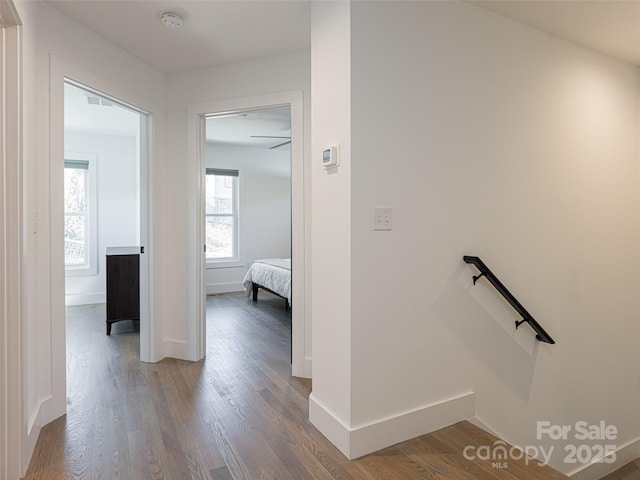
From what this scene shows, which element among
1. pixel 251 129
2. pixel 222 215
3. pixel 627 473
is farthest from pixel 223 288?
pixel 627 473

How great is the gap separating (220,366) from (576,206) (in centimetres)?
309

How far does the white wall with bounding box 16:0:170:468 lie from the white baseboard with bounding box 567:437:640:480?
12.3 ft

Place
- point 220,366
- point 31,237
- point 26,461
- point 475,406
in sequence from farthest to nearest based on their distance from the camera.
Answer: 1. point 220,366
2. point 475,406
3. point 31,237
4. point 26,461

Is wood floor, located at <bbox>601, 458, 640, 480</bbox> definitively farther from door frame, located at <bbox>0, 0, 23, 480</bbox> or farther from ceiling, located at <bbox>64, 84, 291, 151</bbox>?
ceiling, located at <bbox>64, 84, 291, 151</bbox>

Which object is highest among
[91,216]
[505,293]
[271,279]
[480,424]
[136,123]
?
[136,123]

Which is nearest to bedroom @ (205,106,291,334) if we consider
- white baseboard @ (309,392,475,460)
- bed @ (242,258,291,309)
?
bed @ (242,258,291,309)

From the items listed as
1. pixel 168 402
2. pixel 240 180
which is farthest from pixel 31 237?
pixel 240 180

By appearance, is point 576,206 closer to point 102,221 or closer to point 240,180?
point 240,180

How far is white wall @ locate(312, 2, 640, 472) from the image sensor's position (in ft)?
6.41

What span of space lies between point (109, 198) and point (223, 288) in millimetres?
2314

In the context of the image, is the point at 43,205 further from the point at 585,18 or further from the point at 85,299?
the point at 85,299

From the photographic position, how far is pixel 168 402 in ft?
8.07

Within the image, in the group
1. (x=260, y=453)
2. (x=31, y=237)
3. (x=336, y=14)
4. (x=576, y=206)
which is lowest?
(x=260, y=453)

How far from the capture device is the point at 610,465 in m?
3.06
